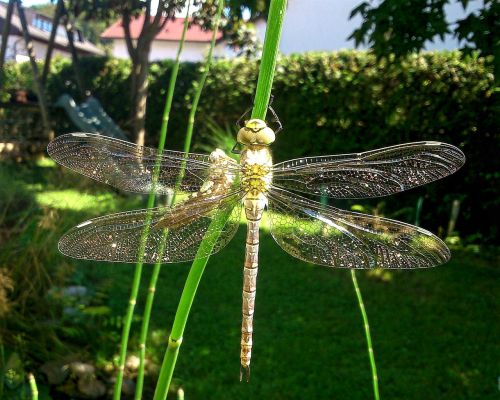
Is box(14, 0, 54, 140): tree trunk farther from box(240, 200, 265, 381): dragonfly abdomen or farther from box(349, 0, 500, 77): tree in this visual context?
box(349, 0, 500, 77): tree

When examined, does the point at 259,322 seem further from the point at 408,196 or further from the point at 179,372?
the point at 408,196

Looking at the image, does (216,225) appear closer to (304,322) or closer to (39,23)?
(39,23)

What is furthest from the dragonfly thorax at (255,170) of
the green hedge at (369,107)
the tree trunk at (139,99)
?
the green hedge at (369,107)

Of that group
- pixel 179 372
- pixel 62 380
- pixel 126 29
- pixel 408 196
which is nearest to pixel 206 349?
pixel 179 372

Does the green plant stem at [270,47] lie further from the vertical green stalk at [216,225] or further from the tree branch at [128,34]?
the tree branch at [128,34]

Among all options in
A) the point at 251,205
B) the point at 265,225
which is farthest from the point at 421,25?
the point at 251,205

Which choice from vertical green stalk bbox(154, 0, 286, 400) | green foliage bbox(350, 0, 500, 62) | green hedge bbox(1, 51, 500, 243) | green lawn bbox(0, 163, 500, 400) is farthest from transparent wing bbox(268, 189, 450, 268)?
green hedge bbox(1, 51, 500, 243)
